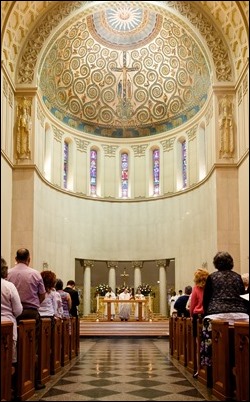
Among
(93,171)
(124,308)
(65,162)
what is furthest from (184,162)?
(124,308)

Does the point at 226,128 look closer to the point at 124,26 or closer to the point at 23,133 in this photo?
the point at 23,133

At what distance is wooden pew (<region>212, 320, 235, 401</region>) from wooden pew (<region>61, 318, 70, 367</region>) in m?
4.56

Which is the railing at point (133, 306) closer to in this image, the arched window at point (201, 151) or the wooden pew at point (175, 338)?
the arched window at point (201, 151)

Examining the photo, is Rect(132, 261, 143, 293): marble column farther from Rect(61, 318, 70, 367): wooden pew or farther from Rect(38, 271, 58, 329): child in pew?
Rect(38, 271, 58, 329): child in pew

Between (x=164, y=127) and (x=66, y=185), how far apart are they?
562 cm

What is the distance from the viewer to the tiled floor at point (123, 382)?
6.83 m

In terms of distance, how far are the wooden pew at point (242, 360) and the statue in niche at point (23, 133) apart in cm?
1476

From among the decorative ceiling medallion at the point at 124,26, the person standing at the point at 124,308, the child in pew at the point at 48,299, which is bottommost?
the person standing at the point at 124,308

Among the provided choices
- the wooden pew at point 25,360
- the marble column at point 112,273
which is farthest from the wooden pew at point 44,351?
the marble column at point 112,273

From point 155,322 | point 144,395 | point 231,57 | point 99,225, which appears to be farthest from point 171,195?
point 144,395

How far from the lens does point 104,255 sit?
90.0ft

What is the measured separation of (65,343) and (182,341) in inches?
93.3

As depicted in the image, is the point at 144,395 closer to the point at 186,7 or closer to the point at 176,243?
the point at 186,7

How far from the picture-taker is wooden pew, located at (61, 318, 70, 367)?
10.9 m
